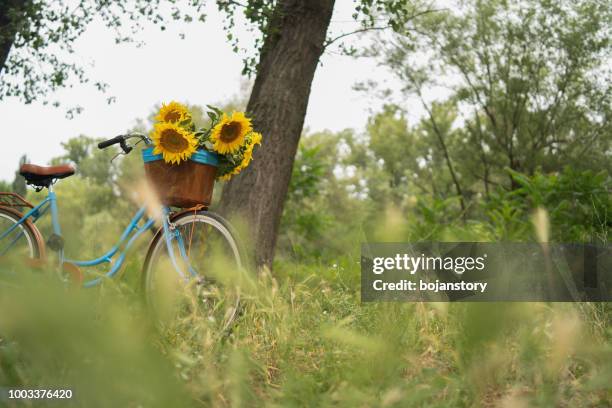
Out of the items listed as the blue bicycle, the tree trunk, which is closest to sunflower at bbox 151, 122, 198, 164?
the blue bicycle

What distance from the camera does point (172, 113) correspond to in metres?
3.77

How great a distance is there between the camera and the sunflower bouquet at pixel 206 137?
11.8 ft

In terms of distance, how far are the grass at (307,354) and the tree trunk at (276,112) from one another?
5.41ft

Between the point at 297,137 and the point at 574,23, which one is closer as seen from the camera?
the point at 297,137

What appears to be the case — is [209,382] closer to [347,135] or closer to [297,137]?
[297,137]

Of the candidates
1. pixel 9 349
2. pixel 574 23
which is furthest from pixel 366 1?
pixel 574 23

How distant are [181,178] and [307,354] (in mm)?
1270

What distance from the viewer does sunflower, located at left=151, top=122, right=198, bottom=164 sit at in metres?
3.57

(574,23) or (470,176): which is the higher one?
(574,23)

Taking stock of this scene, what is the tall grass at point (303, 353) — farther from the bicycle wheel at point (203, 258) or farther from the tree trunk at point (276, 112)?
the tree trunk at point (276, 112)

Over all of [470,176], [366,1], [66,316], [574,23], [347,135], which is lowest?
[66,316]

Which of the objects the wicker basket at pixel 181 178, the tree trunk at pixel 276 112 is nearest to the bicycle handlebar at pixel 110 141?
the wicker basket at pixel 181 178

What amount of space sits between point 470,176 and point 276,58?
17828 millimetres

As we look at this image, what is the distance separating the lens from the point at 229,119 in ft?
12.2
